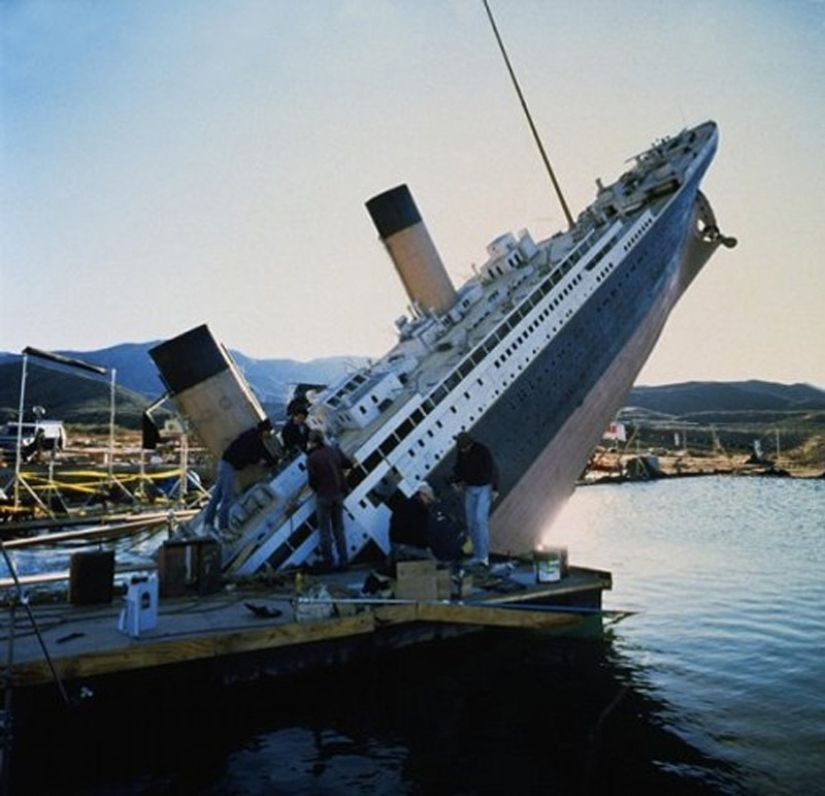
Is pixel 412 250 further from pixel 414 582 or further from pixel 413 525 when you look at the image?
pixel 414 582

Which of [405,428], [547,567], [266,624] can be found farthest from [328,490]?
[547,567]

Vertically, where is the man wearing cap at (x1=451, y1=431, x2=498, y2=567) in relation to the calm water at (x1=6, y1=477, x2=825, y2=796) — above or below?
above

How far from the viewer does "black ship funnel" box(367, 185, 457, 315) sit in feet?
57.6

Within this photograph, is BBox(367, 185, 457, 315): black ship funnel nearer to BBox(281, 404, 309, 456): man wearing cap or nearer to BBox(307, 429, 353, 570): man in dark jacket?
BBox(281, 404, 309, 456): man wearing cap

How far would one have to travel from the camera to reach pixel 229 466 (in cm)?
1112

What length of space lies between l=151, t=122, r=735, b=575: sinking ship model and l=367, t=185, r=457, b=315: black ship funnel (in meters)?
0.04

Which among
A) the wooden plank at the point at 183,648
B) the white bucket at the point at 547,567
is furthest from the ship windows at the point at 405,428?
the wooden plank at the point at 183,648

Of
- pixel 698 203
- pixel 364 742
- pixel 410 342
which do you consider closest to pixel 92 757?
pixel 364 742

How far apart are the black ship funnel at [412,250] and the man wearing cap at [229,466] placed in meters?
8.31

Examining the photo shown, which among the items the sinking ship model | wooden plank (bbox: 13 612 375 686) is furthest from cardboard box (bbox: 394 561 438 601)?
the sinking ship model

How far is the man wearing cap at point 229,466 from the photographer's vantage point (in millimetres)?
10977

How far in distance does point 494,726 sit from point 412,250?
13.5 m

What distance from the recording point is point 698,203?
22.0 m

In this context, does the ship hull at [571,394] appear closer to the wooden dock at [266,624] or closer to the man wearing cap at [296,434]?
the man wearing cap at [296,434]
